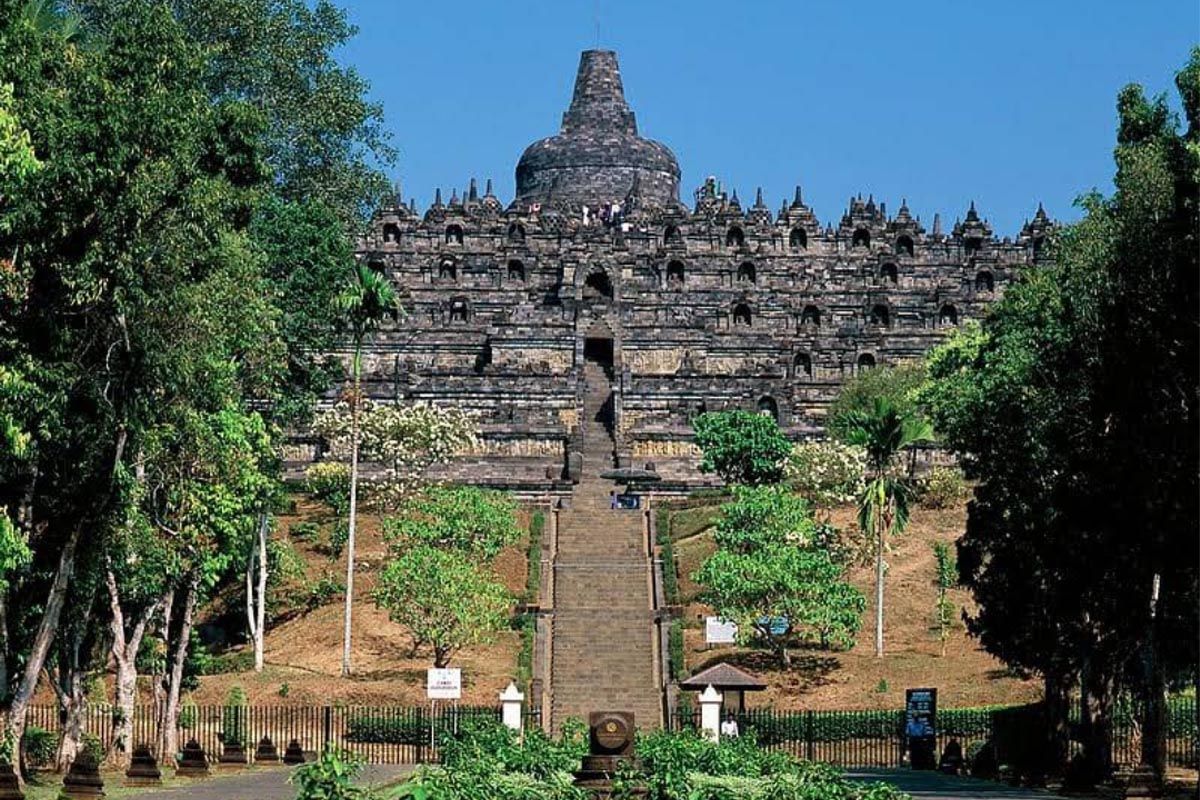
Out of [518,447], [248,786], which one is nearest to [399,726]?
[248,786]

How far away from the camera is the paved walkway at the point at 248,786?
35.9 metres

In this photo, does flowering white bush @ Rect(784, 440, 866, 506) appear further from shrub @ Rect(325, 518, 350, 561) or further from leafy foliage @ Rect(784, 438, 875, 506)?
shrub @ Rect(325, 518, 350, 561)

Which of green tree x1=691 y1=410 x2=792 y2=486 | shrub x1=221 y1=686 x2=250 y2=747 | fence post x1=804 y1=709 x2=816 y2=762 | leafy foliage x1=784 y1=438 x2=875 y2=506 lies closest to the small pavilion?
fence post x1=804 y1=709 x2=816 y2=762

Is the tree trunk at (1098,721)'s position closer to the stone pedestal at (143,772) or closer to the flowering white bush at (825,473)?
the stone pedestal at (143,772)

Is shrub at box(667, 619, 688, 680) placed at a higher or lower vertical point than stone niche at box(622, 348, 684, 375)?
lower

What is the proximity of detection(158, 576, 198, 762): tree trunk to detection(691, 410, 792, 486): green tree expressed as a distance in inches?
1309

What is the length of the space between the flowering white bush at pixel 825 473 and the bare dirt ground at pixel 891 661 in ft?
15.5

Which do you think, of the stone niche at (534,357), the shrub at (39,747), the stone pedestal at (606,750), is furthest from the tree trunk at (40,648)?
the stone niche at (534,357)

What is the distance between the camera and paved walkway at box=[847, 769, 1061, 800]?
38344mm

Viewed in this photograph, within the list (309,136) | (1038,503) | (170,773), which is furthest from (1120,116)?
(309,136)

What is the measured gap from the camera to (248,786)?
3912 cm

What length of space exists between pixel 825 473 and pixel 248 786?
4106cm

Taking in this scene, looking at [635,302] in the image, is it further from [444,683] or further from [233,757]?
[233,757]

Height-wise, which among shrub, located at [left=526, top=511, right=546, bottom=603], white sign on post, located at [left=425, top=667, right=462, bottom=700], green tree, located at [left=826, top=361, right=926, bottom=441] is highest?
green tree, located at [left=826, top=361, right=926, bottom=441]
